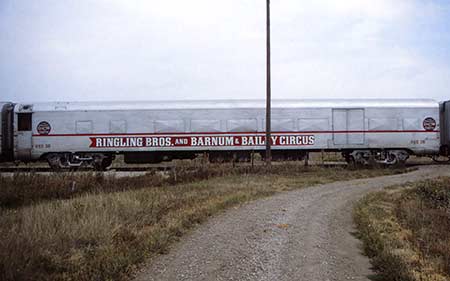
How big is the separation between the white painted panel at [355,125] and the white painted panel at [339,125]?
21 centimetres

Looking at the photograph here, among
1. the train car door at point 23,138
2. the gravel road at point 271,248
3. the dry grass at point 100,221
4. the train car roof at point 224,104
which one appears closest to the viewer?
the dry grass at point 100,221

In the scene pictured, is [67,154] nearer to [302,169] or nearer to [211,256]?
[302,169]

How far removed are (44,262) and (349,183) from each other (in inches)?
444

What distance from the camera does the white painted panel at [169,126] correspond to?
19094 mm

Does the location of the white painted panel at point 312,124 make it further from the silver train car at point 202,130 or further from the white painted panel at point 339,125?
the white painted panel at point 339,125

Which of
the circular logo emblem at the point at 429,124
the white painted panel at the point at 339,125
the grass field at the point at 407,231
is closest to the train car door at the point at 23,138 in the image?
the white painted panel at the point at 339,125

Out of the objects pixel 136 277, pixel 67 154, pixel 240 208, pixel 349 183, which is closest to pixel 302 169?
pixel 349 183

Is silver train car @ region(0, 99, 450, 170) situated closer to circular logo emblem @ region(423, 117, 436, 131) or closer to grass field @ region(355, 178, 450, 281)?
circular logo emblem @ region(423, 117, 436, 131)

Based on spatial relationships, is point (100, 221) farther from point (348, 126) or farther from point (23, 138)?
point (348, 126)

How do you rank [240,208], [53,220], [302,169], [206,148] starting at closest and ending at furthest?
[53,220]
[240,208]
[302,169]
[206,148]

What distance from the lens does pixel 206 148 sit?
19.1m

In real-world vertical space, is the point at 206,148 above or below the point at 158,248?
above

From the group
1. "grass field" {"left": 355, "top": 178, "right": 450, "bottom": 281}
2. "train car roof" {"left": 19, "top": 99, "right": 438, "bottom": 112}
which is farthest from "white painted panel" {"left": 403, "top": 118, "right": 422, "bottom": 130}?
"grass field" {"left": 355, "top": 178, "right": 450, "bottom": 281}

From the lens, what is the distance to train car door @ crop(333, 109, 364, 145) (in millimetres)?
19172
